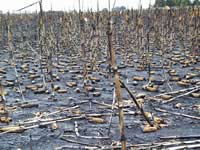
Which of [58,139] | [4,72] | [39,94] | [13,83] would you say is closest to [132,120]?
[58,139]

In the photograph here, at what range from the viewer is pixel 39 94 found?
276 inches

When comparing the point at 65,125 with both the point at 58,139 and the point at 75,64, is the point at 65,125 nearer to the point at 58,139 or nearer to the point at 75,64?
the point at 58,139

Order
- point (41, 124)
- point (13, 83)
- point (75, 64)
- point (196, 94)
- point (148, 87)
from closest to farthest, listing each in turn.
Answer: point (41, 124), point (196, 94), point (148, 87), point (13, 83), point (75, 64)

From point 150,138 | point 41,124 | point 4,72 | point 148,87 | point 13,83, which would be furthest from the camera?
point 4,72

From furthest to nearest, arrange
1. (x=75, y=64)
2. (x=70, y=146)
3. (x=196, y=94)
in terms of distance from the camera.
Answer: (x=75, y=64) < (x=196, y=94) < (x=70, y=146)

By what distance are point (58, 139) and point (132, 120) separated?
1155mm

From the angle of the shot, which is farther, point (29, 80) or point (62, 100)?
point (29, 80)

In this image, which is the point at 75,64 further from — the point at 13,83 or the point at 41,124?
the point at 41,124

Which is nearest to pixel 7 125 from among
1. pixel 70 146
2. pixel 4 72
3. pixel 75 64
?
pixel 70 146

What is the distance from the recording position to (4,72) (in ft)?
30.0

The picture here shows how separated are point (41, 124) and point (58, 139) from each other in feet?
1.44

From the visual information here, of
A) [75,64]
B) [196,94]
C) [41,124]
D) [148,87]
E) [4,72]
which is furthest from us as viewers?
[75,64]

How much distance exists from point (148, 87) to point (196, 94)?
3.21 feet

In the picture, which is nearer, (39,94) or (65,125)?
(65,125)
